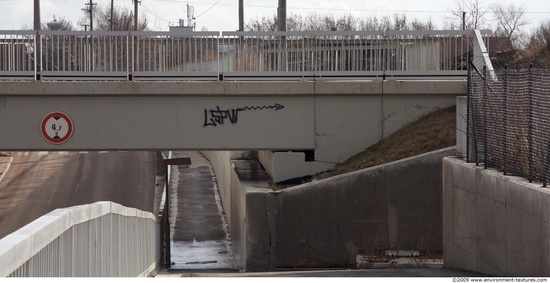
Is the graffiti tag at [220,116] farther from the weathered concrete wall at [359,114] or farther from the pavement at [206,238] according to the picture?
the pavement at [206,238]

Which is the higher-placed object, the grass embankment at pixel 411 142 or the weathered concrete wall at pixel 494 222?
the grass embankment at pixel 411 142

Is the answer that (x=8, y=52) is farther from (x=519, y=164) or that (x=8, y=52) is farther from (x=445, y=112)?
(x=519, y=164)

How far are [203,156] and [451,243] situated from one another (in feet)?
126

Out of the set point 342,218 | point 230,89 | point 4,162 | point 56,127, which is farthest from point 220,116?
point 4,162

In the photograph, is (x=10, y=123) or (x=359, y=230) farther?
(x=10, y=123)

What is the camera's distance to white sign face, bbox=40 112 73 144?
22297 millimetres

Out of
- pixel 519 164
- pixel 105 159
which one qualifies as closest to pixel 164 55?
pixel 519 164

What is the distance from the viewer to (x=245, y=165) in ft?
94.6

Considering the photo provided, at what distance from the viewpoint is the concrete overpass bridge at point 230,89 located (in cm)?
2233

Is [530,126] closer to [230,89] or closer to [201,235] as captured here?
[230,89]

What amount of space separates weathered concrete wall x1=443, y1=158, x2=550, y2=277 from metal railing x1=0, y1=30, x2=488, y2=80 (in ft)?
24.4

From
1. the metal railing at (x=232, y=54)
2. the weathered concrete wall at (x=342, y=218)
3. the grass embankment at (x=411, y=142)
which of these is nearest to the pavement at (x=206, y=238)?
the weathered concrete wall at (x=342, y=218)

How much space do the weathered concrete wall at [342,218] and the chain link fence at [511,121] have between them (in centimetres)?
413

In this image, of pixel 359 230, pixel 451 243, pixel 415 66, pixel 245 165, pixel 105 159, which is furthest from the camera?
pixel 105 159
